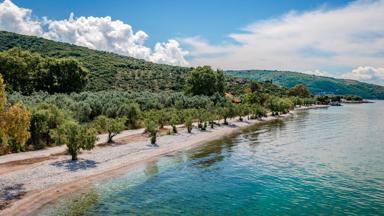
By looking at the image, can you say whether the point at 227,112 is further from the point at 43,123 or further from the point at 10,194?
the point at 10,194

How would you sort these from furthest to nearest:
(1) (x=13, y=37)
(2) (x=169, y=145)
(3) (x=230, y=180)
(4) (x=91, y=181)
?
(1) (x=13, y=37) → (2) (x=169, y=145) → (3) (x=230, y=180) → (4) (x=91, y=181)

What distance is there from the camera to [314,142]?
60.1 meters

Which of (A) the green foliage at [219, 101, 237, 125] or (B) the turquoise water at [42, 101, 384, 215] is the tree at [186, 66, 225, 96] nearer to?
(A) the green foliage at [219, 101, 237, 125]

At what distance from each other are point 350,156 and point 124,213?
34003 mm

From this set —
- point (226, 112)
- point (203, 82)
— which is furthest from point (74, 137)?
point (203, 82)

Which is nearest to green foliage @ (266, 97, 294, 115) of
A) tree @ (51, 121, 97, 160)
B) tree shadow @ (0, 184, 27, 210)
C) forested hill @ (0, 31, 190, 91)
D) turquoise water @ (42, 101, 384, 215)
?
forested hill @ (0, 31, 190, 91)

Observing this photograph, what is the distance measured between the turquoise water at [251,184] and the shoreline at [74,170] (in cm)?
209

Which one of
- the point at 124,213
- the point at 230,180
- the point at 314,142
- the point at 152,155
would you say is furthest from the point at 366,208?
the point at 314,142

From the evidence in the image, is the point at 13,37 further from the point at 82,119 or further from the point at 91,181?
the point at 91,181

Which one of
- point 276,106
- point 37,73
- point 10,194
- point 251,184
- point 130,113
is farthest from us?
point 276,106

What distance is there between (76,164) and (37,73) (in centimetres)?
6572

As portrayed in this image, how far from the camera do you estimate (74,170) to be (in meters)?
34.1

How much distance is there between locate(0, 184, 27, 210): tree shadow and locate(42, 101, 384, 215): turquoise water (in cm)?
525

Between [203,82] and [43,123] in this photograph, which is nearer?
[43,123]
